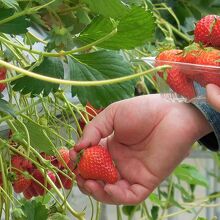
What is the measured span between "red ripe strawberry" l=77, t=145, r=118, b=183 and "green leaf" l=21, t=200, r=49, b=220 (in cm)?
7

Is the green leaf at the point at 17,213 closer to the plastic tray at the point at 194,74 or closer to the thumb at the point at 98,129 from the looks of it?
the thumb at the point at 98,129

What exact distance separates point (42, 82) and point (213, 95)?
26cm

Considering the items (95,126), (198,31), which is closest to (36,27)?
(95,126)

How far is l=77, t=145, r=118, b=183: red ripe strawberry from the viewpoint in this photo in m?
0.98

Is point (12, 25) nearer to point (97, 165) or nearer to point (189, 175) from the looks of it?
point (97, 165)

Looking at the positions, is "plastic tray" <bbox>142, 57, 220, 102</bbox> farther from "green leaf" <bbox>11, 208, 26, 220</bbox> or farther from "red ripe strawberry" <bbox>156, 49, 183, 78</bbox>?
"green leaf" <bbox>11, 208, 26, 220</bbox>

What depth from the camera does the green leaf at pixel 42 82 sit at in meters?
0.97

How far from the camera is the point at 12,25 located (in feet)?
2.89

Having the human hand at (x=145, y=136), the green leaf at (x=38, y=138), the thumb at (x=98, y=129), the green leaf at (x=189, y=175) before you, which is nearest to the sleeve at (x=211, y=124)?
the human hand at (x=145, y=136)

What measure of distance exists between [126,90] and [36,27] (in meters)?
0.31

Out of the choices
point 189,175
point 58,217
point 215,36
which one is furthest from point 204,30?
point 189,175

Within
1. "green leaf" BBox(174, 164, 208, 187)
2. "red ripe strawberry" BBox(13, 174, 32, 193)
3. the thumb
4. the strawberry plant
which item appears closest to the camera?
the strawberry plant

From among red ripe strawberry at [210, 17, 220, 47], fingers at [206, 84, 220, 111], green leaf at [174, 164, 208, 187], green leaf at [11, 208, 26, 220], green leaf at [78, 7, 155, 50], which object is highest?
green leaf at [78, 7, 155, 50]

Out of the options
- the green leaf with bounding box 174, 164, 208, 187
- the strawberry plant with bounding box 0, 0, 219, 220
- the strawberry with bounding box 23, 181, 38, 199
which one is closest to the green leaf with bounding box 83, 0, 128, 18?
the strawberry plant with bounding box 0, 0, 219, 220
